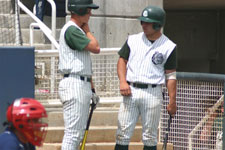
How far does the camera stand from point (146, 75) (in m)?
6.54

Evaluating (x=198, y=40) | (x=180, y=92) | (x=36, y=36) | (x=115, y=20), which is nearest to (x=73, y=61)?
(x=180, y=92)

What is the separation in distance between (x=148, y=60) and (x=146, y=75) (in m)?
0.16

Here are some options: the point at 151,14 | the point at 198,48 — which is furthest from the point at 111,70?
the point at 198,48

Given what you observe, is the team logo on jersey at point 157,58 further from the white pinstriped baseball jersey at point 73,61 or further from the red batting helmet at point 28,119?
the red batting helmet at point 28,119

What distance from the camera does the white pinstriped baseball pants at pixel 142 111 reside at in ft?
21.5

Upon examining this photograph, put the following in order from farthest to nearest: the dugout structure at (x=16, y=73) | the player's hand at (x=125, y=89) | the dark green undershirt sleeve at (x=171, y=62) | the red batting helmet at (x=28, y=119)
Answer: the dugout structure at (x=16, y=73)
the dark green undershirt sleeve at (x=171, y=62)
the player's hand at (x=125, y=89)
the red batting helmet at (x=28, y=119)

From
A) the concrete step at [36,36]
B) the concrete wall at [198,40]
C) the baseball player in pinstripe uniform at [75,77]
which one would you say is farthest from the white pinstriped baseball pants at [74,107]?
the concrete wall at [198,40]

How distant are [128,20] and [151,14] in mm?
3507

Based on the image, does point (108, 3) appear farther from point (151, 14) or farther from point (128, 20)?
point (151, 14)

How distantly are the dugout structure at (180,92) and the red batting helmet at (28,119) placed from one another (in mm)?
3999

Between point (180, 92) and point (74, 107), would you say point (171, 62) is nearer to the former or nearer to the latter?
point (74, 107)

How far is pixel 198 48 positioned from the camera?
52.8ft

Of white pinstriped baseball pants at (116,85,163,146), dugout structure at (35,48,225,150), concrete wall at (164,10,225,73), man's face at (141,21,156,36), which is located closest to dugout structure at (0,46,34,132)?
dugout structure at (35,48,225,150)

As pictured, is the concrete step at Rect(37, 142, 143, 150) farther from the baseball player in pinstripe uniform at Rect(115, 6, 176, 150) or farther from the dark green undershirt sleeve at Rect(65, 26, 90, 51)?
the dark green undershirt sleeve at Rect(65, 26, 90, 51)
